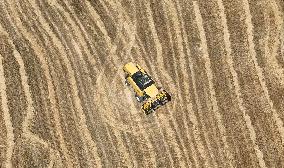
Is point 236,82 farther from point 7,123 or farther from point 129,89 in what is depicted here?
point 7,123

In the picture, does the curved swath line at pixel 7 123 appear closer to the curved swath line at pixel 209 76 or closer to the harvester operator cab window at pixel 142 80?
the harvester operator cab window at pixel 142 80

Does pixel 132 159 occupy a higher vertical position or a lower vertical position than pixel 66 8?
lower

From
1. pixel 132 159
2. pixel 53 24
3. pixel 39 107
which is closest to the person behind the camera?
pixel 132 159

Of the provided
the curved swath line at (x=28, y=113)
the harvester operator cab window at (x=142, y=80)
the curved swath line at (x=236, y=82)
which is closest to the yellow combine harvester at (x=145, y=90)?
the harvester operator cab window at (x=142, y=80)

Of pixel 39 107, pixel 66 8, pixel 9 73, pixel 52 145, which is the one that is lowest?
pixel 52 145

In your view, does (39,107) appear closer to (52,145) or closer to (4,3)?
(52,145)

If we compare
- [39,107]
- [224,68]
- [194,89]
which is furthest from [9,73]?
[224,68]
